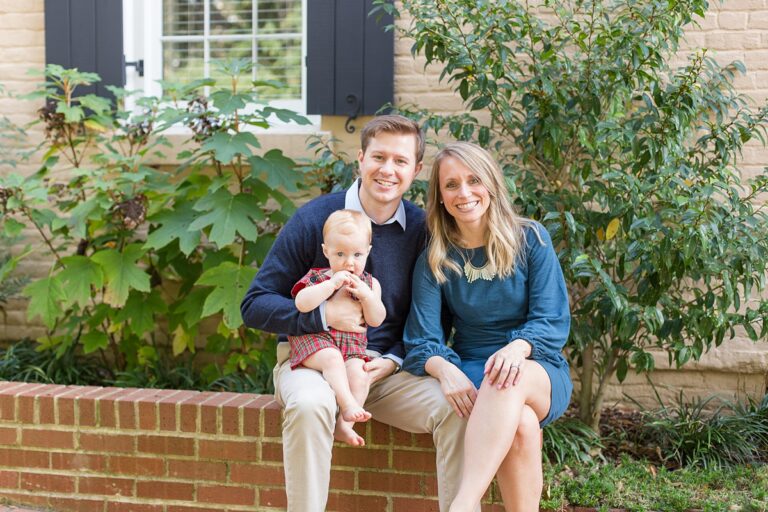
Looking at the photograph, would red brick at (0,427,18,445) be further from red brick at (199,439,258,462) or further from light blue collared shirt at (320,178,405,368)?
light blue collared shirt at (320,178,405,368)

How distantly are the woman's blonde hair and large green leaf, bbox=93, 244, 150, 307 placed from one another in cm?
158

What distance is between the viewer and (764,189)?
3238mm

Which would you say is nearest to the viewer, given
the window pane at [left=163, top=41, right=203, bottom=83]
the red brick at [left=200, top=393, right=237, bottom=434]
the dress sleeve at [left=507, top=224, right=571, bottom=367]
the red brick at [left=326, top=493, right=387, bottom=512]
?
the dress sleeve at [left=507, top=224, right=571, bottom=367]

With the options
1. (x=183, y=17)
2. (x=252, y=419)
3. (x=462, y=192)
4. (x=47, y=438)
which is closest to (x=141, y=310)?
(x=47, y=438)

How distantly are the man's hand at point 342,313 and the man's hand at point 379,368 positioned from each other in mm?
133

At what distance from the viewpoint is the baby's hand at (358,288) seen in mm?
2482

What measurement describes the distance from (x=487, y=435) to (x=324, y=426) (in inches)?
19.5

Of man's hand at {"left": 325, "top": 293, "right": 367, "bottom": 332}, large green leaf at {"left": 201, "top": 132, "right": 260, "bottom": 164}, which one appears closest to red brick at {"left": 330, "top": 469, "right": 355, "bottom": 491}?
man's hand at {"left": 325, "top": 293, "right": 367, "bottom": 332}

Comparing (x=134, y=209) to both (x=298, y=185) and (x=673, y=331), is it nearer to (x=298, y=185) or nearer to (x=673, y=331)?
(x=298, y=185)

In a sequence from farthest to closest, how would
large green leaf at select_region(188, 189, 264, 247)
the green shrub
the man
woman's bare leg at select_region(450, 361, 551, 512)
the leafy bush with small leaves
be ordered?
the green shrub, large green leaf at select_region(188, 189, 264, 247), the leafy bush with small leaves, the man, woman's bare leg at select_region(450, 361, 551, 512)

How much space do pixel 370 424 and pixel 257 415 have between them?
1.39ft

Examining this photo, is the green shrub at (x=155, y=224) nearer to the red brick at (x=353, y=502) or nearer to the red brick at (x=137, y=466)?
the red brick at (x=137, y=466)

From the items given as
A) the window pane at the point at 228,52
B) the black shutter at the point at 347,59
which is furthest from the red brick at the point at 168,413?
the window pane at the point at 228,52

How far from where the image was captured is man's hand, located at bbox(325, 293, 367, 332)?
255 cm
